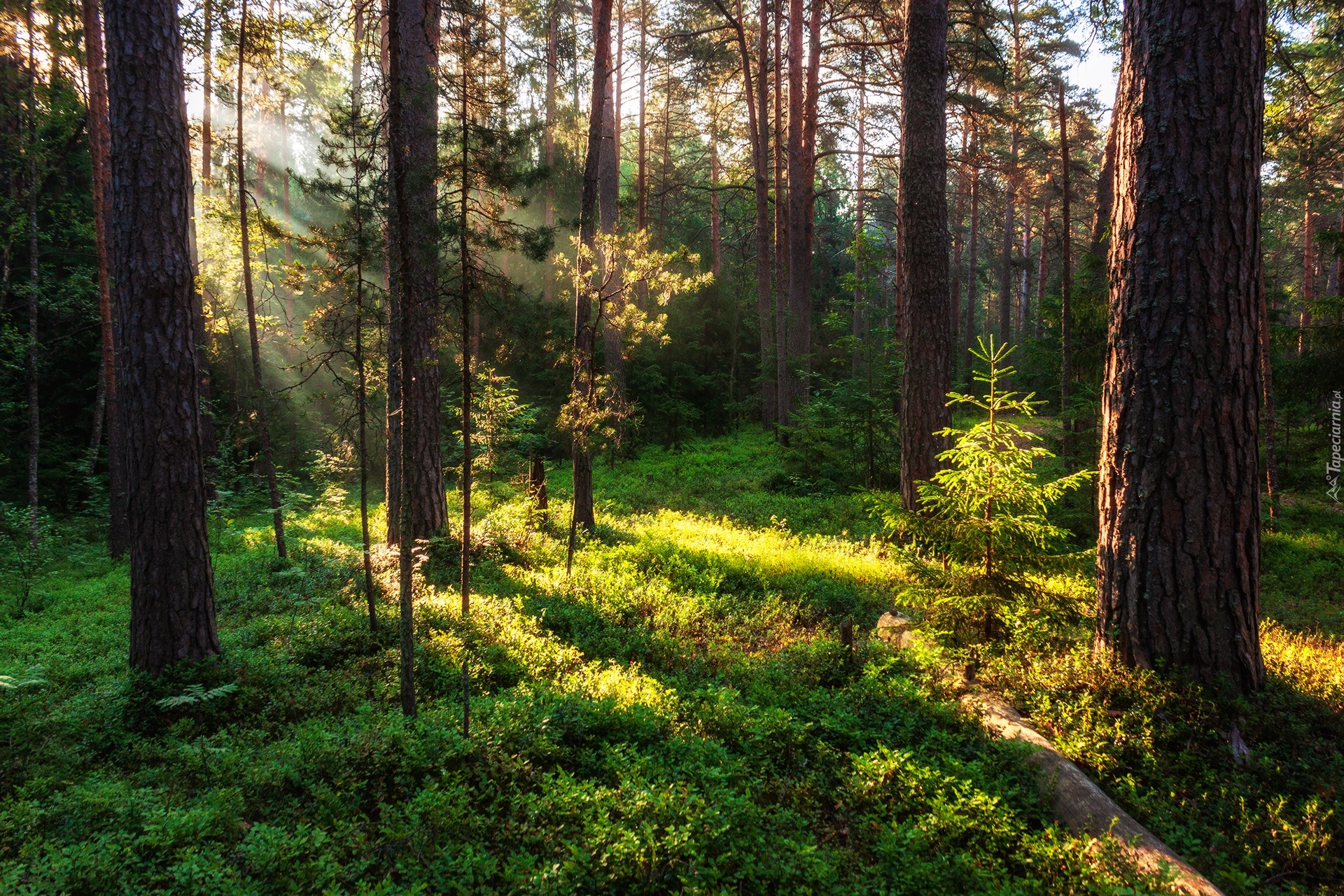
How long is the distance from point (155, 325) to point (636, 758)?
551 centimetres

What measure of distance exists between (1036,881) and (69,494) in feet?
63.8

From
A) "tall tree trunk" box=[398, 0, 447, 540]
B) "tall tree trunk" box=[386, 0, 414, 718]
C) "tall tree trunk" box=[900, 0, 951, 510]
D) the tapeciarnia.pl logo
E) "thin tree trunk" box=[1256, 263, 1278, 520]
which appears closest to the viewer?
"tall tree trunk" box=[386, 0, 414, 718]

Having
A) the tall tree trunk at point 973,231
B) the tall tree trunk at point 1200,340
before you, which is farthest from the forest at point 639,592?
the tall tree trunk at point 973,231

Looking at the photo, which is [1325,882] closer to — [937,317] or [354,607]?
[937,317]

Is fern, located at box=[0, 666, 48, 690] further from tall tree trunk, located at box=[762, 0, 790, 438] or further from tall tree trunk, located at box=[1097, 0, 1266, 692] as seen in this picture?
tall tree trunk, located at box=[762, 0, 790, 438]

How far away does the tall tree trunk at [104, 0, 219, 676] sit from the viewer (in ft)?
17.2

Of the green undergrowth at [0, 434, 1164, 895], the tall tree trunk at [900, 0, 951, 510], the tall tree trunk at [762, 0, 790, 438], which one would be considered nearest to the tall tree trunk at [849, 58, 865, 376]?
the tall tree trunk at [762, 0, 790, 438]

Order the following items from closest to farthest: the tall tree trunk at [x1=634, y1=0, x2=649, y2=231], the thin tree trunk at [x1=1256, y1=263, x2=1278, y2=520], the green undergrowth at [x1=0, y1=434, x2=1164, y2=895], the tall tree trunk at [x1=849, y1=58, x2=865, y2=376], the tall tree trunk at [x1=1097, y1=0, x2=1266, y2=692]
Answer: the green undergrowth at [x1=0, y1=434, x2=1164, y2=895] < the tall tree trunk at [x1=1097, y1=0, x2=1266, y2=692] < the thin tree trunk at [x1=1256, y1=263, x2=1278, y2=520] < the tall tree trunk at [x1=849, y1=58, x2=865, y2=376] < the tall tree trunk at [x1=634, y1=0, x2=649, y2=231]

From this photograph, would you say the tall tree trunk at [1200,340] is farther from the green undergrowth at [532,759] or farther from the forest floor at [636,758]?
the green undergrowth at [532,759]

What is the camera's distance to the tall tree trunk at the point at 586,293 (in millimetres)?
8805

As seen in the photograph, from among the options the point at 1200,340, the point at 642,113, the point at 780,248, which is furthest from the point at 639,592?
the point at 642,113

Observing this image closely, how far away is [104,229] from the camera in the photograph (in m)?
10.9

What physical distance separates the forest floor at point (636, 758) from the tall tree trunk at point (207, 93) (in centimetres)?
915

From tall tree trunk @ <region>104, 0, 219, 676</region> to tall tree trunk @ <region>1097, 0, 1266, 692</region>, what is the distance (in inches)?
319
